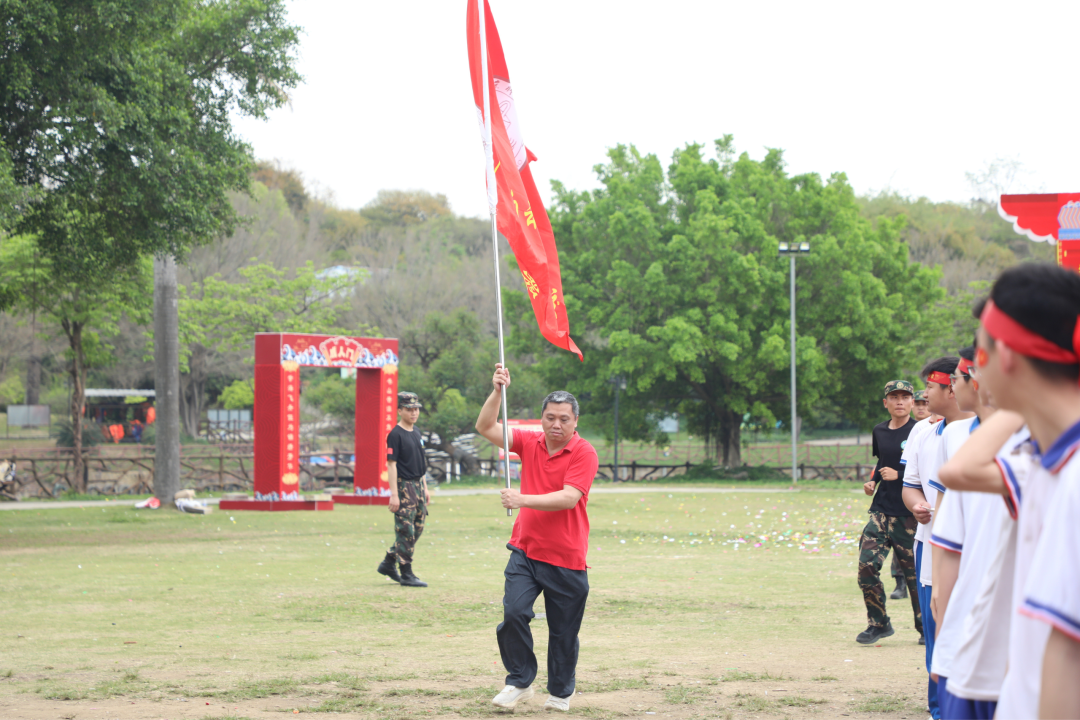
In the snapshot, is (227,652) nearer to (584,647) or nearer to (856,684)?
(584,647)

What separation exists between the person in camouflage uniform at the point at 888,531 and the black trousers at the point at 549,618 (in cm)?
283

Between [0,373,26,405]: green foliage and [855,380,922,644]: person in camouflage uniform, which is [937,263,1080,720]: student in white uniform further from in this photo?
[0,373,26,405]: green foliage

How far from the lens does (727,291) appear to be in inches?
1341

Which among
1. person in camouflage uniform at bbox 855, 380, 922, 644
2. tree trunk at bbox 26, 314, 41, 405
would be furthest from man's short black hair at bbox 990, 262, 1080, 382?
tree trunk at bbox 26, 314, 41, 405

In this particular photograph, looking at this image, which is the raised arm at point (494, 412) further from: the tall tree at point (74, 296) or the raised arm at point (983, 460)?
the tall tree at point (74, 296)

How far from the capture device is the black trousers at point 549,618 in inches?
233

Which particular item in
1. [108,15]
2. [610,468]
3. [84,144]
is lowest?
[610,468]

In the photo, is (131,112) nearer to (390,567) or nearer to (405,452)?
(405,452)

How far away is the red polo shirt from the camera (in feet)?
19.7

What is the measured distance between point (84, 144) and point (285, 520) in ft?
26.6

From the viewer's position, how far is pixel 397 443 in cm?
1088

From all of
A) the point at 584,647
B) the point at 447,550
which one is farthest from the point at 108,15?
the point at 584,647

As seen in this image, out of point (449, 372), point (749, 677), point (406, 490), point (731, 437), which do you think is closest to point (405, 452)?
point (406, 490)

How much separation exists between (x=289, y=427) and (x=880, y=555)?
53.5 ft
